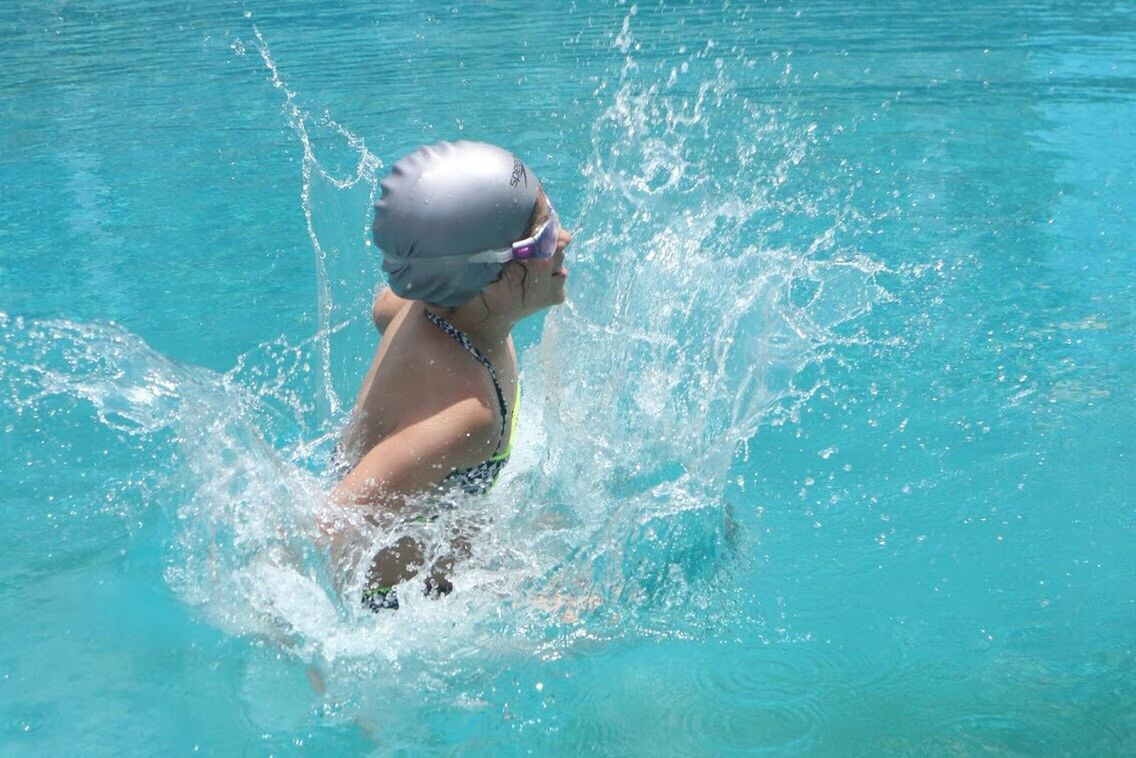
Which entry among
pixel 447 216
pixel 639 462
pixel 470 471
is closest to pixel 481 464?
pixel 470 471

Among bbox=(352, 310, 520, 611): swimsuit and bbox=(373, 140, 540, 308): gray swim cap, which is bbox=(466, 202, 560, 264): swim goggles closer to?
bbox=(373, 140, 540, 308): gray swim cap

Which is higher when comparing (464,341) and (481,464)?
(464,341)

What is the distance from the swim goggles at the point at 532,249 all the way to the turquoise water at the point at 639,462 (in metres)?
0.75

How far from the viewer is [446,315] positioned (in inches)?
131

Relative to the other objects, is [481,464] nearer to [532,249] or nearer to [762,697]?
[532,249]

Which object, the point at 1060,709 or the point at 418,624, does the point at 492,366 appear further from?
the point at 1060,709

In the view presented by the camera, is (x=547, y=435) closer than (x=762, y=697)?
No

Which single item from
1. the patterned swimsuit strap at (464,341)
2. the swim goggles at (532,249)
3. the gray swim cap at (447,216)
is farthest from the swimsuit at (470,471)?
the swim goggles at (532,249)

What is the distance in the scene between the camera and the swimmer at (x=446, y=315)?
3.16 meters

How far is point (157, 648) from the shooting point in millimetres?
4102

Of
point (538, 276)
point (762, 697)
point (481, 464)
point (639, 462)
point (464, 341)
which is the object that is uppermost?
point (538, 276)

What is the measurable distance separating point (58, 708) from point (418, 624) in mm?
1210

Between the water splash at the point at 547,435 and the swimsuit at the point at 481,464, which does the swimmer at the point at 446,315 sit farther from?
the water splash at the point at 547,435

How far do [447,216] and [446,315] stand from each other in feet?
0.98
